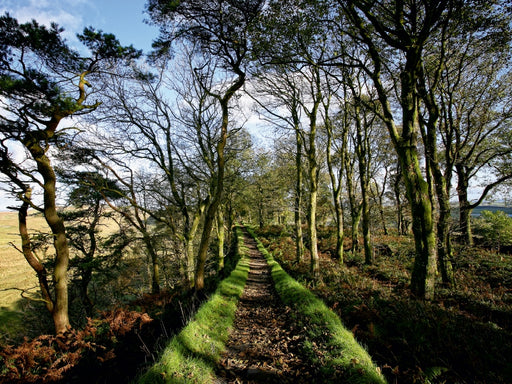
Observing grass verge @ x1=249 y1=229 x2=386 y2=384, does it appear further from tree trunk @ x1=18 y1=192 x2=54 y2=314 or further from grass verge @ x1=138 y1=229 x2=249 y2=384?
tree trunk @ x1=18 y1=192 x2=54 y2=314

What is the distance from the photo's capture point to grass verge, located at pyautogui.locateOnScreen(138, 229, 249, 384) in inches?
143

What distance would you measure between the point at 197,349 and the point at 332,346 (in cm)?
272

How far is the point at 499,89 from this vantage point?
10852mm

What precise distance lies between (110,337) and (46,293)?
9.38ft

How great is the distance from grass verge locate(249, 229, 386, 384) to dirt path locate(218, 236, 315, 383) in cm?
30

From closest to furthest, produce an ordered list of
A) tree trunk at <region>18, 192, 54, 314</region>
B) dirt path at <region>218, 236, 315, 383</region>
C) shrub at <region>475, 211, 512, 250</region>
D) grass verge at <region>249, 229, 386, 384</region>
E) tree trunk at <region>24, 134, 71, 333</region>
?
grass verge at <region>249, 229, 386, 384</region> → dirt path at <region>218, 236, 315, 383</region> → tree trunk at <region>18, 192, 54, 314</region> → tree trunk at <region>24, 134, 71, 333</region> → shrub at <region>475, 211, 512, 250</region>

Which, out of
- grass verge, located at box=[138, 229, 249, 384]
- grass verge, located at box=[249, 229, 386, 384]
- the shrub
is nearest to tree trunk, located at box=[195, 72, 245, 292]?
grass verge, located at box=[138, 229, 249, 384]

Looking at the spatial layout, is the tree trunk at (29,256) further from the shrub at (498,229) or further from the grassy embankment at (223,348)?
the shrub at (498,229)

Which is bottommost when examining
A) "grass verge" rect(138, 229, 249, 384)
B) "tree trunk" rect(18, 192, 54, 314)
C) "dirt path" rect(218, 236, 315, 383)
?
"dirt path" rect(218, 236, 315, 383)

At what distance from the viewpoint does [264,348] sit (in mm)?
4914

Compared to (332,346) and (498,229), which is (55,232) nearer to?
(332,346)

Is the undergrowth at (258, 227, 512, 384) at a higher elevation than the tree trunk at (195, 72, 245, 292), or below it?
below

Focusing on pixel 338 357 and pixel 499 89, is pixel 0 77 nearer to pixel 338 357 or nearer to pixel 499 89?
pixel 338 357

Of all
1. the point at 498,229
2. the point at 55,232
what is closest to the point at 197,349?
the point at 55,232
